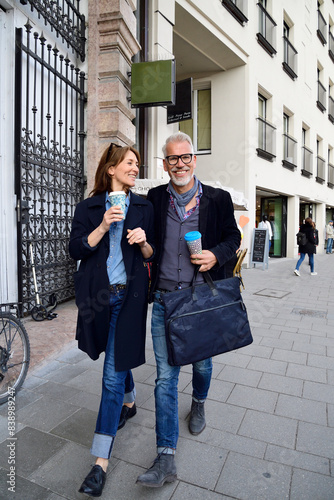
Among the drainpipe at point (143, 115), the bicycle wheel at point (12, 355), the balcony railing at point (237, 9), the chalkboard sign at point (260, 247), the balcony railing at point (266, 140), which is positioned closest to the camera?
the bicycle wheel at point (12, 355)

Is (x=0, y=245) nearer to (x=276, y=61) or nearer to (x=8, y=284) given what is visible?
(x=8, y=284)

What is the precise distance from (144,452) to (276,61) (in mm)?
14999

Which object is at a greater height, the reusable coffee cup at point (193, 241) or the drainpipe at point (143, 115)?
the drainpipe at point (143, 115)

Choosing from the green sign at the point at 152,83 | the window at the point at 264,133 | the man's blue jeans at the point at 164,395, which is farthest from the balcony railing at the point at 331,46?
the man's blue jeans at the point at 164,395

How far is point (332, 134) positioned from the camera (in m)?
22.1

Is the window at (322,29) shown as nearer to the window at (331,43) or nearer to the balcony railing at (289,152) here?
the window at (331,43)

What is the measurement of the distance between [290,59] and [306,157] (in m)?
4.51

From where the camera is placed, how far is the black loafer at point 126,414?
2.57 meters

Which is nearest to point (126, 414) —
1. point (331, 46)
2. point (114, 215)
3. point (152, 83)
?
point (114, 215)

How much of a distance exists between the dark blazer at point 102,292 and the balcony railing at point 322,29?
2085 cm

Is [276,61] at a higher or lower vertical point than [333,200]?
higher

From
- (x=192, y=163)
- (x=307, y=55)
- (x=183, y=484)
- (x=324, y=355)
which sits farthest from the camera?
(x=307, y=55)

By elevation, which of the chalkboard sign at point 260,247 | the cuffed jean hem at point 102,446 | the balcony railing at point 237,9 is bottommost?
the cuffed jean hem at point 102,446

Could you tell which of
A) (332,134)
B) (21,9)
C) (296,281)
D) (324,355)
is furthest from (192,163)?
(332,134)
